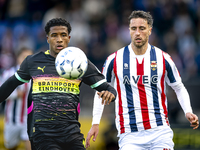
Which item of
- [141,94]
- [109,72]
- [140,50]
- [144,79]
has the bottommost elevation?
[141,94]

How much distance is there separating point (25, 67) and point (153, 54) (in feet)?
6.31

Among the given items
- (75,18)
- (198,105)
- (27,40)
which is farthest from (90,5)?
(198,105)

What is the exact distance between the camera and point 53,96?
4.62 m

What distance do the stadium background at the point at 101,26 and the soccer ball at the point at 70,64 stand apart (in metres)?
6.54

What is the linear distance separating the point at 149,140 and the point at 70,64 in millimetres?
1697

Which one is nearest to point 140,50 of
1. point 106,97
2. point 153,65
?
point 153,65

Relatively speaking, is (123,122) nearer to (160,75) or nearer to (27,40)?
(160,75)

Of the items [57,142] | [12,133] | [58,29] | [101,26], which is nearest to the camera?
[57,142]

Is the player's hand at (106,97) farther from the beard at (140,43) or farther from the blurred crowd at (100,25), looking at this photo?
the blurred crowd at (100,25)

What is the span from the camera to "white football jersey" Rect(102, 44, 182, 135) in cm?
521

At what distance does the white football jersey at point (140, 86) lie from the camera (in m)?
5.21

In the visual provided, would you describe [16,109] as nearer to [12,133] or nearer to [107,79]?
[12,133]

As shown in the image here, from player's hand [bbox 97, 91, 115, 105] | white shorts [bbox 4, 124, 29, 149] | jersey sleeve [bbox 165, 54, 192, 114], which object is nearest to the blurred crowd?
white shorts [bbox 4, 124, 29, 149]

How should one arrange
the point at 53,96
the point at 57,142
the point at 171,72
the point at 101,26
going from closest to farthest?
the point at 57,142
the point at 53,96
the point at 171,72
the point at 101,26
